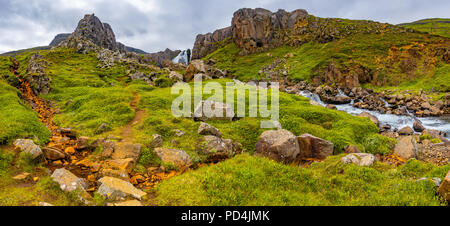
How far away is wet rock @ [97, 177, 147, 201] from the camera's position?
6533 mm

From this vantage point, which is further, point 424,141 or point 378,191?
point 424,141

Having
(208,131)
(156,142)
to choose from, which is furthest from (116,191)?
(208,131)

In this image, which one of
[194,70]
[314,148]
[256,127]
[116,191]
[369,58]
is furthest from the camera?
[369,58]

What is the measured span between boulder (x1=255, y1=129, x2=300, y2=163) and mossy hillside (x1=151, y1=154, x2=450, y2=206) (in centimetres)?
294

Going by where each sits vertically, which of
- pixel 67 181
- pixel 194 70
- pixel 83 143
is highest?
pixel 194 70

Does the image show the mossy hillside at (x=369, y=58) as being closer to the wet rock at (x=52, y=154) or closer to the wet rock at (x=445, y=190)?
the wet rock at (x=445, y=190)

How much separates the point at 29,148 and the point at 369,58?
300 ft

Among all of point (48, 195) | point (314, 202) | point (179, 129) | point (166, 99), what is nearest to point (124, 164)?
point (48, 195)

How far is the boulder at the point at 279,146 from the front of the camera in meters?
11.4

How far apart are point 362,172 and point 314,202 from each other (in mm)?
3339

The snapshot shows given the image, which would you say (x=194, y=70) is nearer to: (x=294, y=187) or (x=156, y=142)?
(x=156, y=142)

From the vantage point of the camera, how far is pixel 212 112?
17.4 meters

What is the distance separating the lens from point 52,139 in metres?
12.1
